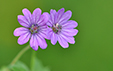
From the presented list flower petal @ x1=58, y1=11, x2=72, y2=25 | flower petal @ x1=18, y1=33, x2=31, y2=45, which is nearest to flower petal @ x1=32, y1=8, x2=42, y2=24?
flower petal @ x1=18, y1=33, x2=31, y2=45

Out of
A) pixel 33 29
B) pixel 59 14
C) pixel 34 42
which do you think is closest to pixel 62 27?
pixel 59 14

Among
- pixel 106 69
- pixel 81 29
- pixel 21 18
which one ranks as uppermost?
pixel 21 18

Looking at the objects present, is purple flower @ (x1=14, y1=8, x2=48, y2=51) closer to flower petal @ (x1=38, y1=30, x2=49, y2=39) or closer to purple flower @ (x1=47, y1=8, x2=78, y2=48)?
flower petal @ (x1=38, y1=30, x2=49, y2=39)

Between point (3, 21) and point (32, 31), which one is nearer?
point (32, 31)

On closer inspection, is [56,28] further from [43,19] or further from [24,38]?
[24,38]

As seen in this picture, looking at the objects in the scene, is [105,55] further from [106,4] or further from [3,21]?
[3,21]

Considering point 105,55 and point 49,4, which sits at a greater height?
point 49,4

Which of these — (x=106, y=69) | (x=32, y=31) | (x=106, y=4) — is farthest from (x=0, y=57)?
(x=106, y=4)

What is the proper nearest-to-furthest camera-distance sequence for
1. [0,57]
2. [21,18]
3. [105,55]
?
1. [21,18]
2. [0,57]
3. [105,55]
